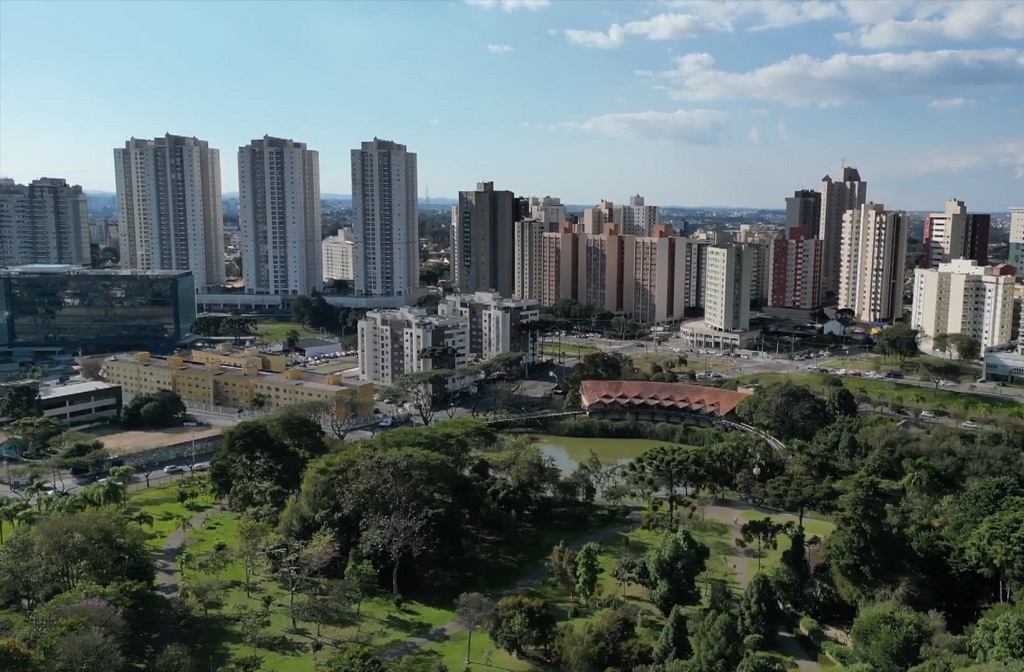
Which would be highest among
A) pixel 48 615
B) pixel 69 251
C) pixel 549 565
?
pixel 69 251

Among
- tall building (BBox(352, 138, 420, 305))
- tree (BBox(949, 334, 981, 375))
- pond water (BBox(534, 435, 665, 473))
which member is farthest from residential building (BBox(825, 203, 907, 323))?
tall building (BBox(352, 138, 420, 305))

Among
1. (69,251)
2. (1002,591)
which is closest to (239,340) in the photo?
(69,251)

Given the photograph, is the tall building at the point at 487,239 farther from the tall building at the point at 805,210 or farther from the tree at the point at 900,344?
the tree at the point at 900,344

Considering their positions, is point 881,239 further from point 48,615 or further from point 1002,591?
point 48,615

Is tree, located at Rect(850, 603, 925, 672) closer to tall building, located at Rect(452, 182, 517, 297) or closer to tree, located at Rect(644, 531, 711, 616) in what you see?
tree, located at Rect(644, 531, 711, 616)

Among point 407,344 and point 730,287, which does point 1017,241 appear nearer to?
point 730,287

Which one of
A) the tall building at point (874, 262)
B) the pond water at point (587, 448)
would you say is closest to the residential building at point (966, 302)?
the tall building at point (874, 262)
